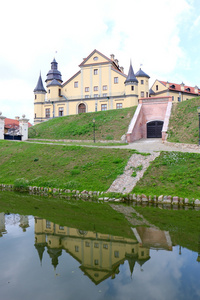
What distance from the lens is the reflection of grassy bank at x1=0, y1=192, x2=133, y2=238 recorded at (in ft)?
32.2

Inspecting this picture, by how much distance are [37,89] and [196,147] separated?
42674 millimetres

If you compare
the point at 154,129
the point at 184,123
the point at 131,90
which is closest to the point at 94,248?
the point at 184,123

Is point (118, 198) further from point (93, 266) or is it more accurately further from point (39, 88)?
point (39, 88)

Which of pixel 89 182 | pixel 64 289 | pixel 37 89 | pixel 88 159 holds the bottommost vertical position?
pixel 64 289

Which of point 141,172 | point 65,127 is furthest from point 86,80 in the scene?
point 141,172

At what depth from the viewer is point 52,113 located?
53938 mm

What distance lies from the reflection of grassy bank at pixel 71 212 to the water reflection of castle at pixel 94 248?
0.64 m

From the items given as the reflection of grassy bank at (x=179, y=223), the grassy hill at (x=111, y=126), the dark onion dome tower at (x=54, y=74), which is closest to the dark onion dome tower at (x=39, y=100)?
the dark onion dome tower at (x=54, y=74)

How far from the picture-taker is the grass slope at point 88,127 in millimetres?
33281

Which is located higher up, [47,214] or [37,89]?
[37,89]

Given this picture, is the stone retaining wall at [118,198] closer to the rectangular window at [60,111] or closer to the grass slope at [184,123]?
the grass slope at [184,123]

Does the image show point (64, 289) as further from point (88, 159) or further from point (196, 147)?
point (196, 147)

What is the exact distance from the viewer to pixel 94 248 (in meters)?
7.80

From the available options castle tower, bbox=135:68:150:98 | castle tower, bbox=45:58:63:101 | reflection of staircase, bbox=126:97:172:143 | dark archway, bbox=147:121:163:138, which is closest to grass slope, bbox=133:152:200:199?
reflection of staircase, bbox=126:97:172:143
